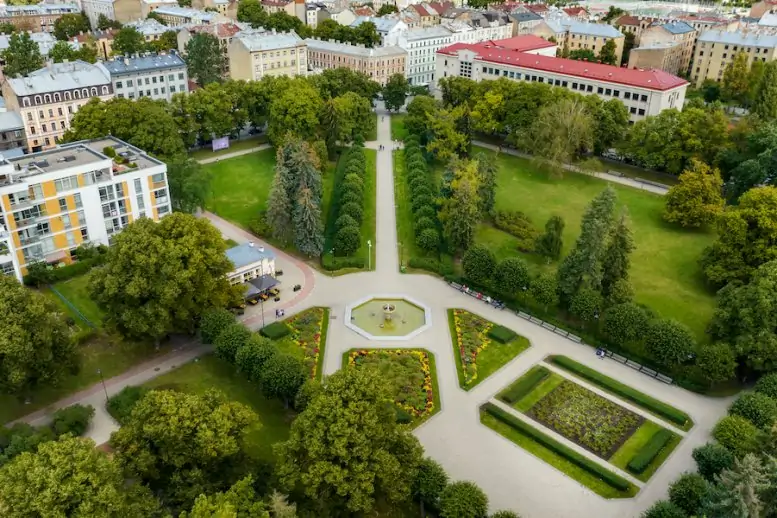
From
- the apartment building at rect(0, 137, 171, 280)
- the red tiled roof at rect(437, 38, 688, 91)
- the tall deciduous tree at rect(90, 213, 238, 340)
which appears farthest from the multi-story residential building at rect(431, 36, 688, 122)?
the tall deciduous tree at rect(90, 213, 238, 340)

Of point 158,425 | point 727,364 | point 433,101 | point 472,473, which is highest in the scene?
point 433,101

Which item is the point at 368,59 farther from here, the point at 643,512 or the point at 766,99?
the point at 643,512

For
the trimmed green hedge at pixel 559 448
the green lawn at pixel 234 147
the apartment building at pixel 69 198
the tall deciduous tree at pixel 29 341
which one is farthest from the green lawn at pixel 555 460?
the green lawn at pixel 234 147

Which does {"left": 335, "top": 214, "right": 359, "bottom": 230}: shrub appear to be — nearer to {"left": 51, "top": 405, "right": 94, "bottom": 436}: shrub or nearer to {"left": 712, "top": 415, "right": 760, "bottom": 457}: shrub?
{"left": 51, "top": 405, "right": 94, "bottom": 436}: shrub

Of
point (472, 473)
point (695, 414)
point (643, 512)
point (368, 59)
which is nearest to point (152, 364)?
point (472, 473)

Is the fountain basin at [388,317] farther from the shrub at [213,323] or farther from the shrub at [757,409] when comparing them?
the shrub at [757,409]

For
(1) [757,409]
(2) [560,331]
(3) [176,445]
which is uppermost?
(3) [176,445]

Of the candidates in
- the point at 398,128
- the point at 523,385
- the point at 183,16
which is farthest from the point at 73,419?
the point at 183,16

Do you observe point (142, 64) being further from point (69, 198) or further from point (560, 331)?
point (560, 331)
